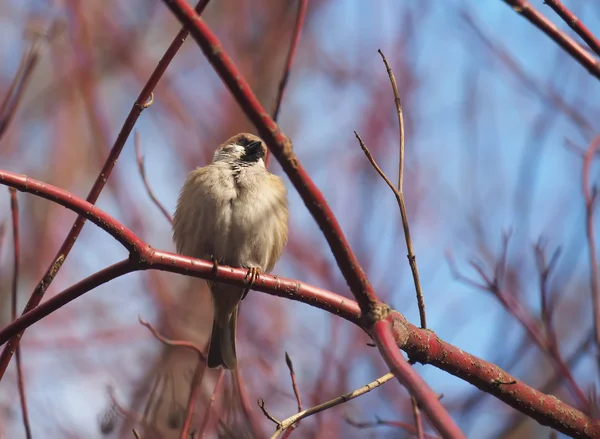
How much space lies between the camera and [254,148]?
12.6 feet

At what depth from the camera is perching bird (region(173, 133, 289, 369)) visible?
3307 millimetres

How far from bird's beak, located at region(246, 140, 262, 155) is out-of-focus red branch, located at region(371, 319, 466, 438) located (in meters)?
2.56

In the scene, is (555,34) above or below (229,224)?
below

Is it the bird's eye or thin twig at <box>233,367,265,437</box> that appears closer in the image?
thin twig at <box>233,367,265,437</box>

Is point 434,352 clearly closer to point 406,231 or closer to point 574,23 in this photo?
point 406,231

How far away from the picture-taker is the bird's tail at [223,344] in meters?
3.22

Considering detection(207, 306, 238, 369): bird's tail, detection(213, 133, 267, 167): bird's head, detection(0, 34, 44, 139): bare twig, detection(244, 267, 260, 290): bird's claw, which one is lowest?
detection(244, 267, 260, 290): bird's claw

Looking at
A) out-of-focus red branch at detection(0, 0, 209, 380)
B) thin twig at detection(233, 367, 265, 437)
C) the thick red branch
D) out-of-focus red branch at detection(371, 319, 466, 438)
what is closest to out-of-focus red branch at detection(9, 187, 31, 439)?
out-of-focus red branch at detection(0, 0, 209, 380)

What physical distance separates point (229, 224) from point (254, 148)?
2.24ft

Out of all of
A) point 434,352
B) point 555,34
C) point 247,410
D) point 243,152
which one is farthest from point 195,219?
point 555,34

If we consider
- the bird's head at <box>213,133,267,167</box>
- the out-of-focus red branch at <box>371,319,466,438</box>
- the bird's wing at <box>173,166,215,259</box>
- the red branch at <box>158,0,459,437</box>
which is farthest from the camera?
the bird's head at <box>213,133,267,167</box>

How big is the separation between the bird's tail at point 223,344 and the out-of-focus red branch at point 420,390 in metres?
1.92

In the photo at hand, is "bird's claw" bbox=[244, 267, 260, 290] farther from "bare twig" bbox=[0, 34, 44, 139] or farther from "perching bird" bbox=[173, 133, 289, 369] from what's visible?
"perching bird" bbox=[173, 133, 289, 369]

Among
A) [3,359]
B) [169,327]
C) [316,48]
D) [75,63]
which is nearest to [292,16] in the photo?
[316,48]
